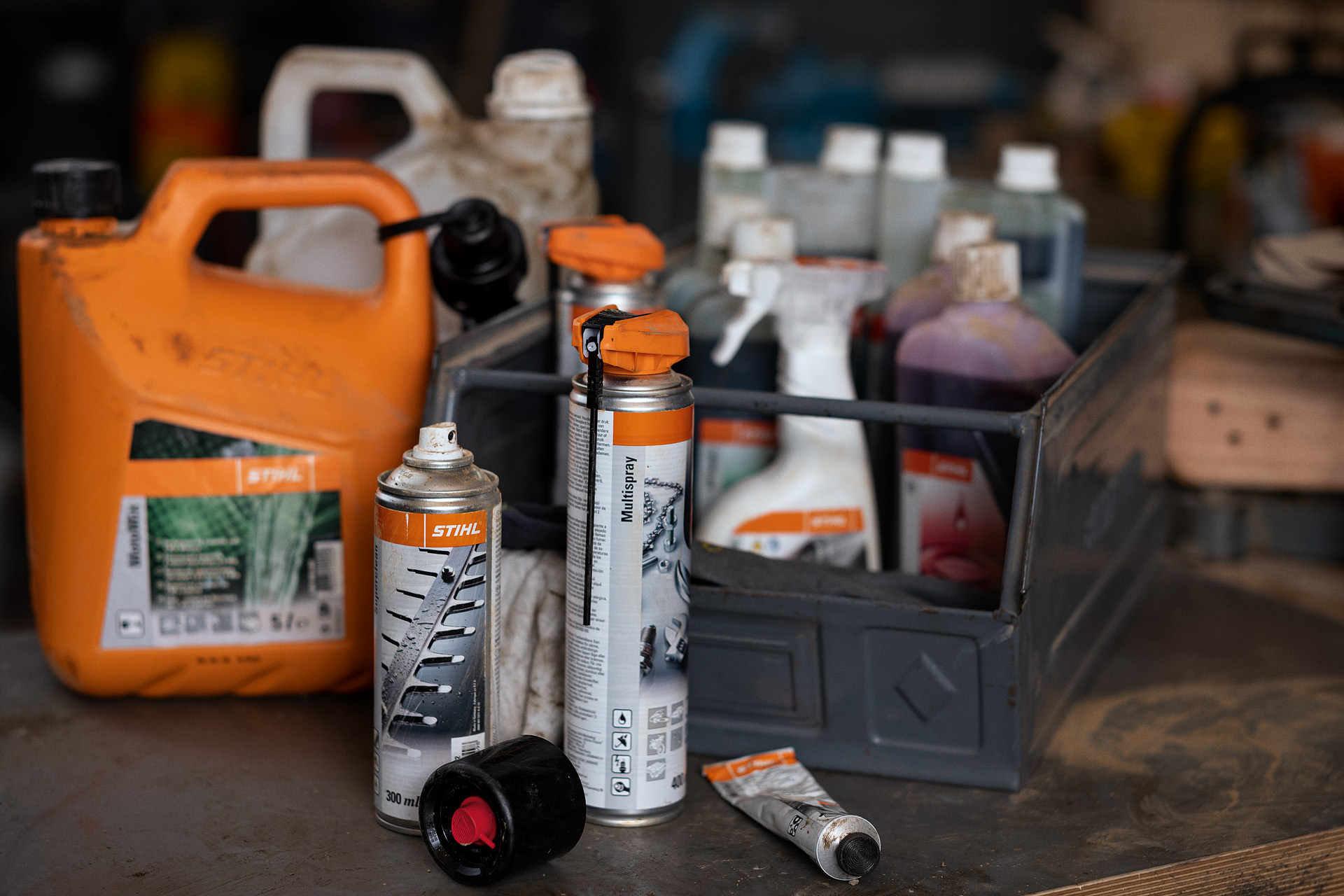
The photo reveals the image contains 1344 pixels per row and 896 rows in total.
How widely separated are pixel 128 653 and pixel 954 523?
23.6 inches

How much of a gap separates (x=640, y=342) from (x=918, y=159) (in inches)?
21.3

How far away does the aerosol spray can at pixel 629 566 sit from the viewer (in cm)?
75

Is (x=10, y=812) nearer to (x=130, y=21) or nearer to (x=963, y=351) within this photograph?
(x=963, y=351)

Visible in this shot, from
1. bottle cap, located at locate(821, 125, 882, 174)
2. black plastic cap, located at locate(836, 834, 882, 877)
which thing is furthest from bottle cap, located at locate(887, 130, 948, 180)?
black plastic cap, located at locate(836, 834, 882, 877)

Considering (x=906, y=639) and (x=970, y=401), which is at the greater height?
(x=970, y=401)

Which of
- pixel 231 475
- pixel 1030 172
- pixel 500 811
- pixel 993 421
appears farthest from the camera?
pixel 1030 172

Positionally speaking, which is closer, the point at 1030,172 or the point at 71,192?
the point at 71,192

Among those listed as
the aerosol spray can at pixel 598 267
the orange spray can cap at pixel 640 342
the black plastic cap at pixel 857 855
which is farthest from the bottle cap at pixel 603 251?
the black plastic cap at pixel 857 855

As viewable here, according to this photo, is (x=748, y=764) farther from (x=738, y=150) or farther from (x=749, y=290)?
(x=738, y=150)

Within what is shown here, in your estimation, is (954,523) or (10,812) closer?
(10,812)

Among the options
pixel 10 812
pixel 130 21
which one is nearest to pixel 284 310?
pixel 10 812

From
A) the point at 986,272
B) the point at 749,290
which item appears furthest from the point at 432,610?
the point at 986,272

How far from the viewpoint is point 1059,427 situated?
2.87 feet

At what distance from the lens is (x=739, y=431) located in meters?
1.08
